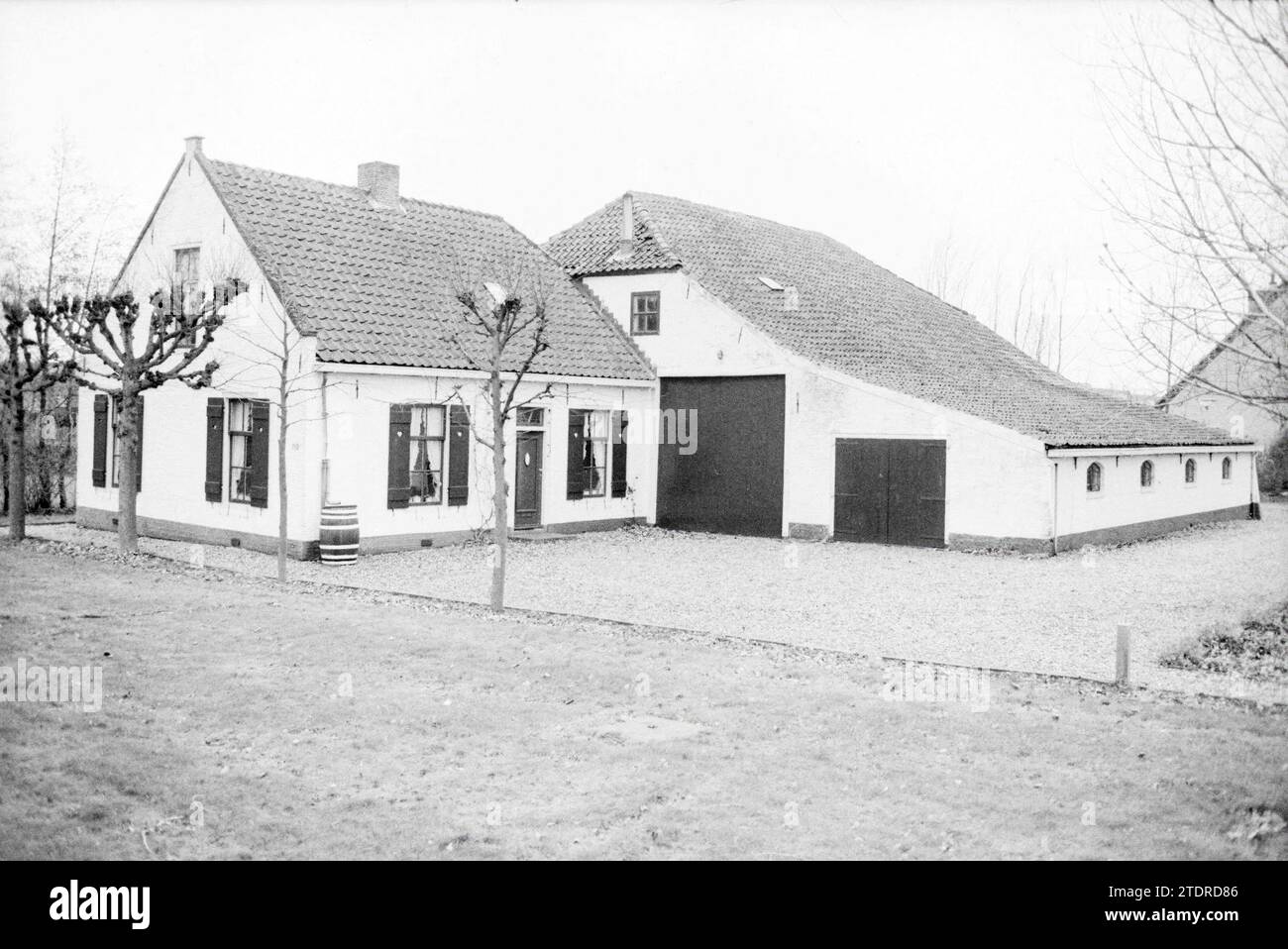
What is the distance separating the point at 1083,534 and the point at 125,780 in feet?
60.3

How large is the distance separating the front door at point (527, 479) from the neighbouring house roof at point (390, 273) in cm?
135

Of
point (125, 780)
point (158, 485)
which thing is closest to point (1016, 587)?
point (125, 780)

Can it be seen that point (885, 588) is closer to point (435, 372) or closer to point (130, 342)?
point (435, 372)

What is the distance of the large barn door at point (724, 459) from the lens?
23172 mm

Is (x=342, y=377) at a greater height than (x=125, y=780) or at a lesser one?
greater

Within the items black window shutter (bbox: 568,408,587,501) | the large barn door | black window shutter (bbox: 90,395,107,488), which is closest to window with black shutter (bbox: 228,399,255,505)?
black window shutter (bbox: 90,395,107,488)

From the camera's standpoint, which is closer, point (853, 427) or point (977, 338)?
point (853, 427)

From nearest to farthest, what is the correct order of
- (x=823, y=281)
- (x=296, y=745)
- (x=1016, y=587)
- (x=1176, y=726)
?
1. (x=296, y=745)
2. (x=1176, y=726)
3. (x=1016, y=587)
4. (x=823, y=281)

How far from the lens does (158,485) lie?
2095 centimetres

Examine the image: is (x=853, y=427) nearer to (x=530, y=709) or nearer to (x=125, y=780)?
(x=530, y=709)

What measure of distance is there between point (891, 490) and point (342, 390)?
1004cm

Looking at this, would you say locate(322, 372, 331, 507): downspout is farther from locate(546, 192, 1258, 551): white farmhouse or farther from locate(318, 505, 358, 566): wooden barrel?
locate(546, 192, 1258, 551): white farmhouse

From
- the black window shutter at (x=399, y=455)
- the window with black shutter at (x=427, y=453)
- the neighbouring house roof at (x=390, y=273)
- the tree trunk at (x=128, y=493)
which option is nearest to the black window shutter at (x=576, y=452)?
the neighbouring house roof at (x=390, y=273)

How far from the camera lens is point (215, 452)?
64.4ft
